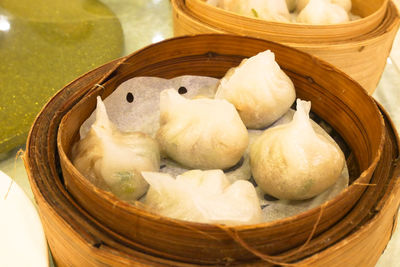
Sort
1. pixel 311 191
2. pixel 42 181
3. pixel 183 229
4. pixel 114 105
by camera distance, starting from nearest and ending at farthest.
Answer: pixel 183 229 → pixel 42 181 → pixel 311 191 → pixel 114 105

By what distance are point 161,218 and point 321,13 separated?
1.24m

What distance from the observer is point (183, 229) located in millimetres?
677

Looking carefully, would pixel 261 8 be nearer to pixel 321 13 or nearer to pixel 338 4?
pixel 321 13

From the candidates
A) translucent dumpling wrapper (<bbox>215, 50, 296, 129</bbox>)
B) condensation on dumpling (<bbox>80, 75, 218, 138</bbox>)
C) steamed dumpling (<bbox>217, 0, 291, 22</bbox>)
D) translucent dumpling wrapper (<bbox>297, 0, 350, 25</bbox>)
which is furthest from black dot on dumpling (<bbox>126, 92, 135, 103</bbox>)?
translucent dumpling wrapper (<bbox>297, 0, 350, 25</bbox>)

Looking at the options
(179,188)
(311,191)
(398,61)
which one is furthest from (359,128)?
(398,61)

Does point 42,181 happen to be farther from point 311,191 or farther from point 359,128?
point 359,128

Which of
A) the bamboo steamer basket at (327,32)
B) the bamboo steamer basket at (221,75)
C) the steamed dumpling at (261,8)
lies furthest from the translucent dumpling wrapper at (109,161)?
the steamed dumpling at (261,8)

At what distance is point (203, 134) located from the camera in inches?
40.8

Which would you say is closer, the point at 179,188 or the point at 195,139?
the point at 179,188

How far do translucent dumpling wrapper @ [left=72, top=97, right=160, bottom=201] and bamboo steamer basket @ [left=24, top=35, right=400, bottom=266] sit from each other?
54 mm

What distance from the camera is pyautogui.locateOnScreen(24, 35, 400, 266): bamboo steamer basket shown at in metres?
0.73

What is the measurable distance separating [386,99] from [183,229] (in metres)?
1.59

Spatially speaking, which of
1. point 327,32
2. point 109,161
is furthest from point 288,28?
point 109,161

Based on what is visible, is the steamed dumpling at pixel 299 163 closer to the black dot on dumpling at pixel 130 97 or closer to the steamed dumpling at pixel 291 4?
the black dot on dumpling at pixel 130 97
